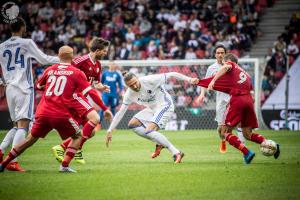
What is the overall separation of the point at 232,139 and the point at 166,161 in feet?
4.57

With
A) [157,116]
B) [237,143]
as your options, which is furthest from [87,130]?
[237,143]

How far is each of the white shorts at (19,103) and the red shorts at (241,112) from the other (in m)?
3.57

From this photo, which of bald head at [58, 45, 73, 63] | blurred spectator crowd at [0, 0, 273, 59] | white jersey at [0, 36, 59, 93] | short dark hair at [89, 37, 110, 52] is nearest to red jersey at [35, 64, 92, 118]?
bald head at [58, 45, 73, 63]

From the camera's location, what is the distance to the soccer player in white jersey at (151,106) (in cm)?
1195

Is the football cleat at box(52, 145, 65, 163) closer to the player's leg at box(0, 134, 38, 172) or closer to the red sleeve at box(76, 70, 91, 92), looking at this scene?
the player's leg at box(0, 134, 38, 172)

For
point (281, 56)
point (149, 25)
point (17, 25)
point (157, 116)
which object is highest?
point (17, 25)

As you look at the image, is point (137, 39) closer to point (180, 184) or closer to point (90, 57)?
point (90, 57)

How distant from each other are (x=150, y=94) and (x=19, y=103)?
2.66 m

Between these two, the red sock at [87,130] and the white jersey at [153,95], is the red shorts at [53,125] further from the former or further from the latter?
the white jersey at [153,95]

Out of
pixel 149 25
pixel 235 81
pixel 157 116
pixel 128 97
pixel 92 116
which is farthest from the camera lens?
pixel 149 25

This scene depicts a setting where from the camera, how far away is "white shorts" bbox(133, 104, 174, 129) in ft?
40.2

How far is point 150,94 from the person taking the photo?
1255cm

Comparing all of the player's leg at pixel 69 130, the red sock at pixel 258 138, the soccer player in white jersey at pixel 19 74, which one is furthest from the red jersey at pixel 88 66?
the red sock at pixel 258 138

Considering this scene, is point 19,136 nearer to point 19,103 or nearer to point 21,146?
point 19,103
